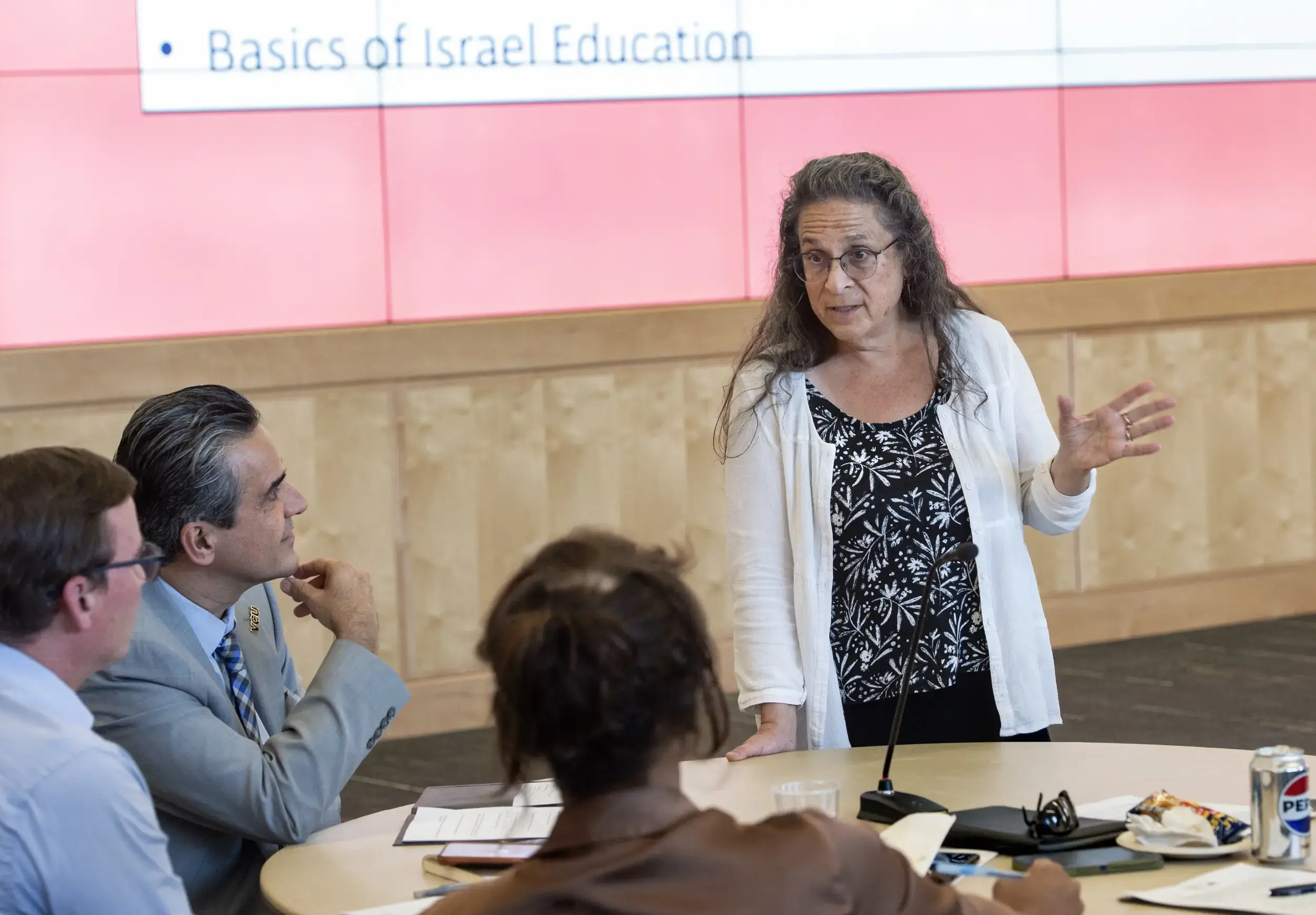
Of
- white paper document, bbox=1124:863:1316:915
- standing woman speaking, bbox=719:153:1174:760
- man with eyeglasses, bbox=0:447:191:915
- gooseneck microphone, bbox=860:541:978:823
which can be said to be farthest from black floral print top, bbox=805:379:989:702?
man with eyeglasses, bbox=0:447:191:915

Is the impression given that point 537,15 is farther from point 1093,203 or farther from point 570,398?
point 1093,203

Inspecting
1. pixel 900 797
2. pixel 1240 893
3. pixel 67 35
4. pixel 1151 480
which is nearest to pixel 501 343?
pixel 67 35

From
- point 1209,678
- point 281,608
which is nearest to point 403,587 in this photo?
point 281,608

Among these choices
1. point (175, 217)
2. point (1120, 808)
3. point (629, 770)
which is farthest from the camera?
point (175, 217)

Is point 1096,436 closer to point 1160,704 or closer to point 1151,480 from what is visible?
point 1160,704

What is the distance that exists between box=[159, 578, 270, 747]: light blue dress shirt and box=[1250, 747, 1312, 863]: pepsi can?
1451 millimetres

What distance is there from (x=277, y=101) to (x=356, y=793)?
230 centimetres

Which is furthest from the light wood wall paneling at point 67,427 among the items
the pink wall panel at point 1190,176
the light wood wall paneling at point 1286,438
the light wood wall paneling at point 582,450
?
the light wood wall paneling at point 1286,438

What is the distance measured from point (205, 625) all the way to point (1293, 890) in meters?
1.62

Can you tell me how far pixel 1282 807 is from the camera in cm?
228

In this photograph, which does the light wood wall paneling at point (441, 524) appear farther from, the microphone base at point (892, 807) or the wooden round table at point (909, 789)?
the microphone base at point (892, 807)

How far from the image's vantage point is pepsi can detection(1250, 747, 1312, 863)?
2273mm

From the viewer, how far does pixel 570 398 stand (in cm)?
624

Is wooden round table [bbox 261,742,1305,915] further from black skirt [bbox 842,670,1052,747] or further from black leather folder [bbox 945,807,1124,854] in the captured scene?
black skirt [bbox 842,670,1052,747]
